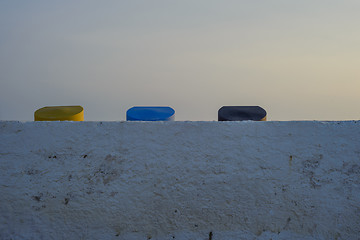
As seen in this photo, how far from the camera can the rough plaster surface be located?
5.54ft

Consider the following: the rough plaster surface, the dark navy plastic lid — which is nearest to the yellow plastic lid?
the dark navy plastic lid

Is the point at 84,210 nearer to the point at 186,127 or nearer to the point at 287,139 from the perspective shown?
the point at 186,127

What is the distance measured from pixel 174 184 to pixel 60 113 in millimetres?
2583

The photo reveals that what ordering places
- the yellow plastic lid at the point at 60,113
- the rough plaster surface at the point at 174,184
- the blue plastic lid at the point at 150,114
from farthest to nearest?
1. the blue plastic lid at the point at 150,114
2. the yellow plastic lid at the point at 60,113
3. the rough plaster surface at the point at 174,184

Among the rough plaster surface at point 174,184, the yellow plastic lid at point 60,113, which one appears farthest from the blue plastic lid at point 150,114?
the rough plaster surface at point 174,184

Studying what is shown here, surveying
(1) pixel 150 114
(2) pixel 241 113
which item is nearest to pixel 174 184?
(1) pixel 150 114

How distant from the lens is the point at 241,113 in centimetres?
428

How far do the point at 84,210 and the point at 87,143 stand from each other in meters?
0.34

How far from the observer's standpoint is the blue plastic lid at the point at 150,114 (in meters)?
4.10

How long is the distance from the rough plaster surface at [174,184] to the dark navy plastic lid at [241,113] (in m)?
2.39

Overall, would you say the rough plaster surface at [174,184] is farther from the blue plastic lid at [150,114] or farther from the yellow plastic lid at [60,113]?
the blue plastic lid at [150,114]

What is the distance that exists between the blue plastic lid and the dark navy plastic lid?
0.64 meters

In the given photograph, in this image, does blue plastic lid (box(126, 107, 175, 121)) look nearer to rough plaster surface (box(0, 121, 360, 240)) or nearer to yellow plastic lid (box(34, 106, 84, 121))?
yellow plastic lid (box(34, 106, 84, 121))

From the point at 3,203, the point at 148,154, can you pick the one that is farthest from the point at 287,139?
the point at 3,203
